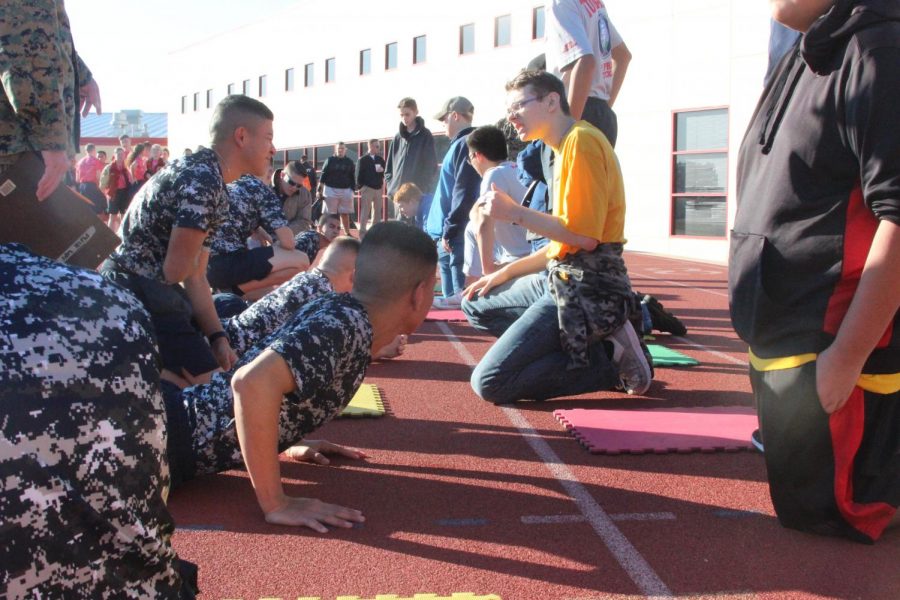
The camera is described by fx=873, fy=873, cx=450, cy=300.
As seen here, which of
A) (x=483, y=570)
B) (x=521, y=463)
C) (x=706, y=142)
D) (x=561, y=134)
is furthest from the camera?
(x=706, y=142)

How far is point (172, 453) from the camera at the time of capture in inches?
126

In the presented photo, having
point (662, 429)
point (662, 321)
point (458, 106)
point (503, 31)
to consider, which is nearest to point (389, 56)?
point (503, 31)

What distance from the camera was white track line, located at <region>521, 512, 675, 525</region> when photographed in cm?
305

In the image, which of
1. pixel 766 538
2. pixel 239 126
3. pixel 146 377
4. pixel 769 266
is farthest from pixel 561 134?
pixel 146 377

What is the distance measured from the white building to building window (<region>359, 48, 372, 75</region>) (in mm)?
61

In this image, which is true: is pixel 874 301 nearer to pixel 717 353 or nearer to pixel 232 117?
Answer: pixel 232 117

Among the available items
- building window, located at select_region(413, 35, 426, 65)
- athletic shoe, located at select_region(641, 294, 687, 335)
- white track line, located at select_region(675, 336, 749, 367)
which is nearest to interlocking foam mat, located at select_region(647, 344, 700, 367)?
white track line, located at select_region(675, 336, 749, 367)

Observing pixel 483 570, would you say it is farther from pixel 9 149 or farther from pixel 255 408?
pixel 9 149

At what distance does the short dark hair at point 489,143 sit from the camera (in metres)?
7.41

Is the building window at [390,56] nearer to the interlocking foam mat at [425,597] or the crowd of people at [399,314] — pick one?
the crowd of people at [399,314]

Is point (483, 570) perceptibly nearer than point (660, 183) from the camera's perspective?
Yes

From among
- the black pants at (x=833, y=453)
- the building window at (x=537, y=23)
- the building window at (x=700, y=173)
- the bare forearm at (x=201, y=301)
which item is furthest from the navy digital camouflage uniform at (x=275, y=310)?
the building window at (x=537, y=23)

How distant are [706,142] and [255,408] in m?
14.8

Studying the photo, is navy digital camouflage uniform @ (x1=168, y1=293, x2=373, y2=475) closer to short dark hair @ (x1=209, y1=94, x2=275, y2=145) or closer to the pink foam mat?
short dark hair @ (x1=209, y1=94, x2=275, y2=145)
